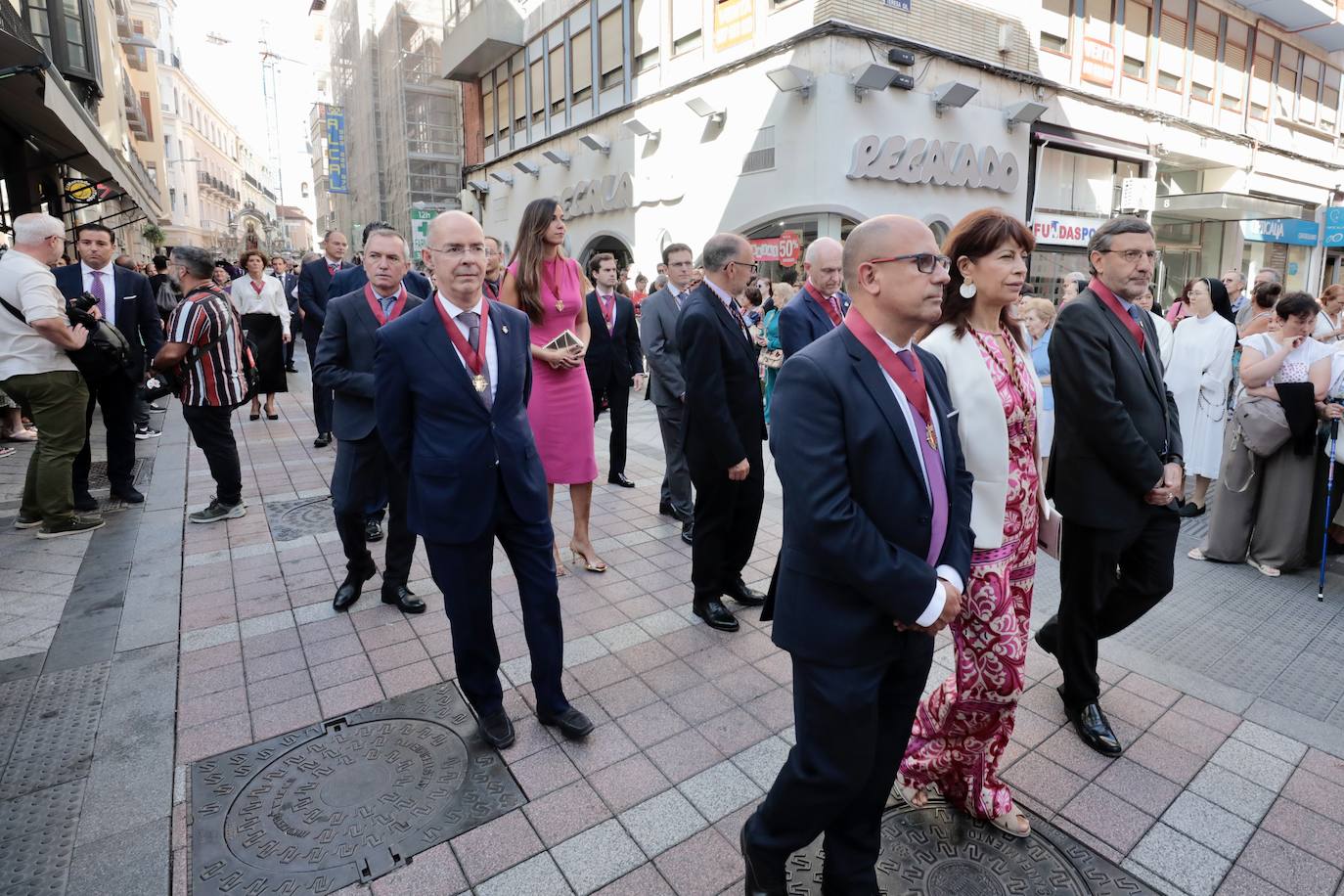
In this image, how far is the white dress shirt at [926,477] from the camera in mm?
1857

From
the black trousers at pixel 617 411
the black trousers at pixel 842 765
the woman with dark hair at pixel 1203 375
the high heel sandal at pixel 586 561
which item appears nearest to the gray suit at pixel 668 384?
the black trousers at pixel 617 411

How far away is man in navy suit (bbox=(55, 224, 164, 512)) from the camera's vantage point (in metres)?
6.23

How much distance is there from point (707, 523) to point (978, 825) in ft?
6.51

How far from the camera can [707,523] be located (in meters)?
4.17

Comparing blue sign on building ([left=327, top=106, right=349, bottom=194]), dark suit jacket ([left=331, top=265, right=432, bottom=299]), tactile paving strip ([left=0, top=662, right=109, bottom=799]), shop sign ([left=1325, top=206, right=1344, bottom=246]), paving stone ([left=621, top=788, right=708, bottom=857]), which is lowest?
paving stone ([left=621, top=788, right=708, bottom=857])

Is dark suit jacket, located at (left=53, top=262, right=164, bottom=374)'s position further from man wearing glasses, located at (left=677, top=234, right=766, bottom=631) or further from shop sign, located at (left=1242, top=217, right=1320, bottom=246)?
shop sign, located at (left=1242, top=217, right=1320, bottom=246)

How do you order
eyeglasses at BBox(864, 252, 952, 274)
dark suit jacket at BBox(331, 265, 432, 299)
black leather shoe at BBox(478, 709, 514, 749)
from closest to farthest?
eyeglasses at BBox(864, 252, 952, 274)
black leather shoe at BBox(478, 709, 514, 749)
dark suit jacket at BBox(331, 265, 432, 299)

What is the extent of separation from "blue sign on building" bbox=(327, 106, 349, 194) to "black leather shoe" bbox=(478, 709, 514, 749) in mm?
52038

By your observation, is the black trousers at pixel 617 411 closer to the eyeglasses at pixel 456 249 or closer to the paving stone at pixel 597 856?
the eyeglasses at pixel 456 249

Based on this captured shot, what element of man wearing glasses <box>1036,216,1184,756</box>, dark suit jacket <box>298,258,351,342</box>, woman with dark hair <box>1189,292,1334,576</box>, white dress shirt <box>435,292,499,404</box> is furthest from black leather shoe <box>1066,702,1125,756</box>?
dark suit jacket <box>298,258,351,342</box>

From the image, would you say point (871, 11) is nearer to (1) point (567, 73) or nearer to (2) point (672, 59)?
(2) point (672, 59)

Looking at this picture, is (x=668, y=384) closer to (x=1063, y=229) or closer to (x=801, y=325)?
(x=801, y=325)

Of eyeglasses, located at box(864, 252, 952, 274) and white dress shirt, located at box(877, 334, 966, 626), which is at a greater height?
eyeglasses, located at box(864, 252, 952, 274)

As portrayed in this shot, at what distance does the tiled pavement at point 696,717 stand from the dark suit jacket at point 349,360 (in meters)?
1.08
